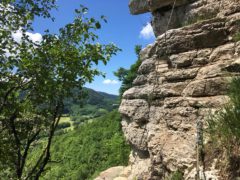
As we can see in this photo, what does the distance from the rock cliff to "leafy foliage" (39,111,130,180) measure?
108 feet

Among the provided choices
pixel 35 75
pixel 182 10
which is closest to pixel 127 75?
pixel 182 10

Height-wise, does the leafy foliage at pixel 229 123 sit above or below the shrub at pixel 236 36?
below

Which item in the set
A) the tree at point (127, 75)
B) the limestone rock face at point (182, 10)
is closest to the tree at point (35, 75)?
the limestone rock face at point (182, 10)

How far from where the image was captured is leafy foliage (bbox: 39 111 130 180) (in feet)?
158

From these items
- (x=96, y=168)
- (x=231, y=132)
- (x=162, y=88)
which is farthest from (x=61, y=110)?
(x=96, y=168)

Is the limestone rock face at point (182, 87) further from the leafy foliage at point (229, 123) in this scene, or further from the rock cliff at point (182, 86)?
the leafy foliage at point (229, 123)

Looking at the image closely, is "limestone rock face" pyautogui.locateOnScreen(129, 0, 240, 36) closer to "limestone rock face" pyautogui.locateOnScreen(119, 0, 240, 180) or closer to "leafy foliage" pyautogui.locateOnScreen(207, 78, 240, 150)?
"limestone rock face" pyautogui.locateOnScreen(119, 0, 240, 180)

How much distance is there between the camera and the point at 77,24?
24.5 feet

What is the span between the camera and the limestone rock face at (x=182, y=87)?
7824 millimetres

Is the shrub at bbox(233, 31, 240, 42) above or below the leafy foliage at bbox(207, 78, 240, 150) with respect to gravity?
above

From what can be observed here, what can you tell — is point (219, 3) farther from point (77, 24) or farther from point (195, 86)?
point (77, 24)

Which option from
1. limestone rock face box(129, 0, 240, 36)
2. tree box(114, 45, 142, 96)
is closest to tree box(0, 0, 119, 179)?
limestone rock face box(129, 0, 240, 36)

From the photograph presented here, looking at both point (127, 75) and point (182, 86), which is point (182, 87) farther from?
point (127, 75)

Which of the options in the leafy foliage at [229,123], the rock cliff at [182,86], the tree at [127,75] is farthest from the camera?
the tree at [127,75]
